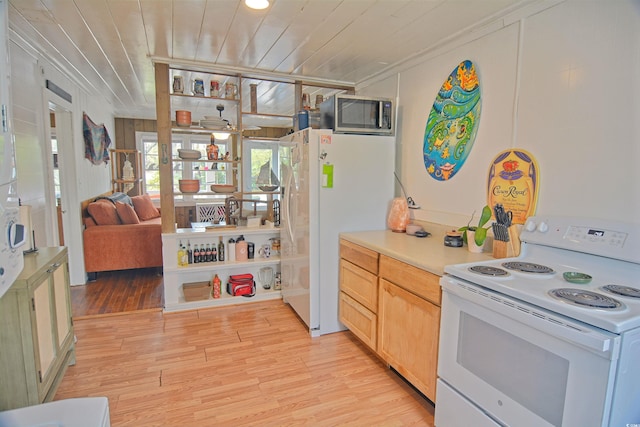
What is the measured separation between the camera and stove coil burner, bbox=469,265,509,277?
1568mm

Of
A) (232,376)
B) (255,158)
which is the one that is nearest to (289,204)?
(232,376)

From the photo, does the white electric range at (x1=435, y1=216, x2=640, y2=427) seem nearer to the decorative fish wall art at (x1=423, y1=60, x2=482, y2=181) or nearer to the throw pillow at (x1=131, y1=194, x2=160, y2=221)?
the decorative fish wall art at (x1=423, y1=60, x2=482, y2=181)

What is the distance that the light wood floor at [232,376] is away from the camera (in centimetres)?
194

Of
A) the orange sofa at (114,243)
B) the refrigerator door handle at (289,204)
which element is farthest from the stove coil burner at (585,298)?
the orange sofa at (114,243)

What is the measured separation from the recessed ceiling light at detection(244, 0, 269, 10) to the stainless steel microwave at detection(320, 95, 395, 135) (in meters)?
0.87

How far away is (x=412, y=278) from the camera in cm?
199

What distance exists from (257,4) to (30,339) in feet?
6.95

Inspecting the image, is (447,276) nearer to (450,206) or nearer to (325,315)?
(450,206)

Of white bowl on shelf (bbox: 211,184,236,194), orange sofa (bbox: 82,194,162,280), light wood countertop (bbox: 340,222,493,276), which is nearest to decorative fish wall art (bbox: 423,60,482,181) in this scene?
light wood countertop (bbox: 340,222,493,276)

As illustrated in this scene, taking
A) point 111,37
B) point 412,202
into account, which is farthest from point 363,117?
point 111,37

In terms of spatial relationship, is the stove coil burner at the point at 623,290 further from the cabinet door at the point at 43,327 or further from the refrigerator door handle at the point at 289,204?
the cabinet door at the point at 43,327

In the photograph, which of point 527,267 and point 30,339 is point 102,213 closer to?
point 30,339

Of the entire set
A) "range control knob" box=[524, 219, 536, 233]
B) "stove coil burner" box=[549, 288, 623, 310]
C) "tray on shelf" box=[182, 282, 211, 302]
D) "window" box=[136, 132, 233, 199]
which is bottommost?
"tray on shelf" box=[182, 282, 211, 302]

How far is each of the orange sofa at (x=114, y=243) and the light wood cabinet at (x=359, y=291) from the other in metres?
2.58
